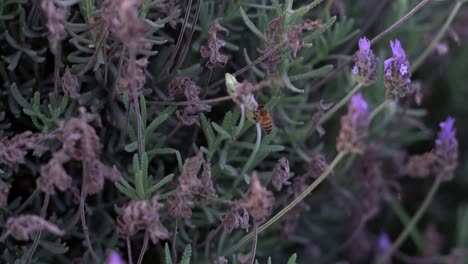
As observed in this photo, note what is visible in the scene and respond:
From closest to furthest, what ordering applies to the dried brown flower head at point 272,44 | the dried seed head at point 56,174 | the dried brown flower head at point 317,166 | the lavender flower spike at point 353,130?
the dried seed head at point 56,174 → the lavender flower spike at point 353,130 → the dried brown flower head at point 272,44 → the dried brown flower head at point 317,166

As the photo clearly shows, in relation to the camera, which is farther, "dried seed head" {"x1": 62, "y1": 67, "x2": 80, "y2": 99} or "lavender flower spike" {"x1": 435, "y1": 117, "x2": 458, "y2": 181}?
"lavender flower spike" {"x1": 435, "y1": 117, "x2": 458, "y2": 181}

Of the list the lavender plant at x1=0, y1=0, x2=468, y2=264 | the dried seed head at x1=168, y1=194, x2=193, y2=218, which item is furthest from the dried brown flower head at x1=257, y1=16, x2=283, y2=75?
the dried seed head at x1=168, y1=194, x2=193, y2=218

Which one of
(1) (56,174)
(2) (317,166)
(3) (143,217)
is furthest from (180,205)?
(2) (317,166)

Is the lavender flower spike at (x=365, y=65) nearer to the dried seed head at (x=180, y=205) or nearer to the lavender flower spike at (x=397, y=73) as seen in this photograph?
the lavender flower spike at (x=397, y=73)

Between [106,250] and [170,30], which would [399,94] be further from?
[106,250]

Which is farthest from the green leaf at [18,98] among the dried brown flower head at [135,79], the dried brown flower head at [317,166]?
the dried brown flower head at [317,166]

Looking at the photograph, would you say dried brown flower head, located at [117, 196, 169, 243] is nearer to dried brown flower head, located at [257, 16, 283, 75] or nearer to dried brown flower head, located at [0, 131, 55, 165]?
dried brown flower head, located at [0, 131, 55, 165]

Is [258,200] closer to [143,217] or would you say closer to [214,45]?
[143,217]

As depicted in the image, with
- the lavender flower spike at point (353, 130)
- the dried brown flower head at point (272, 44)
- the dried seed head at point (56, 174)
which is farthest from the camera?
the dried brown flower head at point (272, 44)
